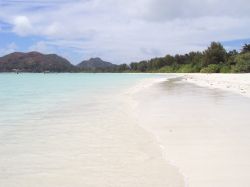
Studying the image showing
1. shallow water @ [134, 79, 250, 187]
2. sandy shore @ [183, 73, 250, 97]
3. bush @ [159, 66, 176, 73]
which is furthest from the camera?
bush @ [159, 66, 176, 73]

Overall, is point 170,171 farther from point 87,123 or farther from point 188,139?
point 87,123

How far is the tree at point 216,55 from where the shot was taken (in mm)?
89875

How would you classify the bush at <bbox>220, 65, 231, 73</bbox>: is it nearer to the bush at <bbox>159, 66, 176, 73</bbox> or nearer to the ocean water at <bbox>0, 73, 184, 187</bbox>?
the bush at <bbox>159, 66, 176, 73</bbox>

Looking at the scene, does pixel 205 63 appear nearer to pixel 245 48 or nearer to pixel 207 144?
pixel 245 48

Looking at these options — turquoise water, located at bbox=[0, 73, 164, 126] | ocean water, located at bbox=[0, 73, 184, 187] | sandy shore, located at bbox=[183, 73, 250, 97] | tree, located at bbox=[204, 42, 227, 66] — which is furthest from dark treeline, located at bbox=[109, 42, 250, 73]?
ocean water, located at bbox=[0, 73, 184, 187]

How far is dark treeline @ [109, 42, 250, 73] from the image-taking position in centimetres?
6789

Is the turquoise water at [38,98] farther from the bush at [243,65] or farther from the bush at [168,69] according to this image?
the bush at [168,69]

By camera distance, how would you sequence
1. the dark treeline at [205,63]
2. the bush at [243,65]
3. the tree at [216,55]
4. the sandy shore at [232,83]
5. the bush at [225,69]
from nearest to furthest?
the sandy shore at [232,83] → the bush at [243,65] → the dark treeline at [205,63] → the bush at [225,69] → the tree at [216,55]

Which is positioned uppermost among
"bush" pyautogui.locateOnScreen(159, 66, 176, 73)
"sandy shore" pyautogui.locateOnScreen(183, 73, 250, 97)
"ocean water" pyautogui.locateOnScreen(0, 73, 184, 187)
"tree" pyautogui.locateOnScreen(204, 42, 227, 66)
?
"tree" pyautogui.locateOnScreen(204, 42, 227, 66)

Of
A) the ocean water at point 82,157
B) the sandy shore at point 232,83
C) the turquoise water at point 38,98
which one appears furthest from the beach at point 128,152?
the sandy shore at point 232,83

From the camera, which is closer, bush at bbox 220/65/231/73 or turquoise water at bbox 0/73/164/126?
turquoise water at bbox 0/73/164/126

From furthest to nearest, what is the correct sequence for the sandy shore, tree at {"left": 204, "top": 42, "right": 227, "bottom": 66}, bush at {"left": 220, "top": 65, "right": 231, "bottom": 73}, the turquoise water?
tree at {"left": 204, "top": 42, "right": 227, "bottom": 66} → bush at {"left": 220, "top": 65, "right": 231, "bottom": 73} → the sandy shore → the turquoise water

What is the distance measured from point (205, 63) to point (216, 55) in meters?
4.61

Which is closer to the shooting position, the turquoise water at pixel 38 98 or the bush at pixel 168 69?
the turquoise water at pixel 38 98
